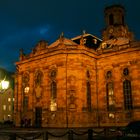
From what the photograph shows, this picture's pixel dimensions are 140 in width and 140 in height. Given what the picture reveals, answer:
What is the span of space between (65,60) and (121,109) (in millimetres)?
11880

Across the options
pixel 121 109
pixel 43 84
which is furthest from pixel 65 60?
pixel 121 109

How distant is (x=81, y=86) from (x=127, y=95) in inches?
297

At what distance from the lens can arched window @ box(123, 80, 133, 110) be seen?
134ft

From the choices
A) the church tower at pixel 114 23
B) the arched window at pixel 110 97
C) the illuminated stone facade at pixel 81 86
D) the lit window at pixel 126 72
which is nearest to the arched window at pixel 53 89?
the illuminated stone facade at pixel 81 86

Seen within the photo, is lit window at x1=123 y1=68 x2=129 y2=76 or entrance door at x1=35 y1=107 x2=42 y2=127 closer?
lit window at x1=123 y1=68 x2=129 y2=76

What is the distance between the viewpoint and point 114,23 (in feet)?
185

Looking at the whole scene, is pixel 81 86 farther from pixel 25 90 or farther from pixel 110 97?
pixel 25 90

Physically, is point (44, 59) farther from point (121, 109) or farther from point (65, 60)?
point (121, 109)

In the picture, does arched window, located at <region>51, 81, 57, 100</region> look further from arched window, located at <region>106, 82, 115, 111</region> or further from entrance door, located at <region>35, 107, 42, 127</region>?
arched window, located at <region>106, 82, 115, 111</region>

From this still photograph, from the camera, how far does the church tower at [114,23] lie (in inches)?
2199

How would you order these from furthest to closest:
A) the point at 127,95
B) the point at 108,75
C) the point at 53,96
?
the point at 108,75 → the point at 53,96 → the point at 127,95

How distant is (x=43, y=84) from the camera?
43.9 m

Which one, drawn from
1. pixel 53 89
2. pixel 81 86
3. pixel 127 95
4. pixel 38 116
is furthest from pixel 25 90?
pixel 127 95

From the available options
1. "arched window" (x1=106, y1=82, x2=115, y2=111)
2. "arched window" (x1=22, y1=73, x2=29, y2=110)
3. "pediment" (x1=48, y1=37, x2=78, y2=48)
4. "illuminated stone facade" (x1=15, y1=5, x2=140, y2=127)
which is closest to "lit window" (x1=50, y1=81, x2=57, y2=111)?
"illuminated stone facade" (x1=15, y1=5, x2=140, y2=127)
